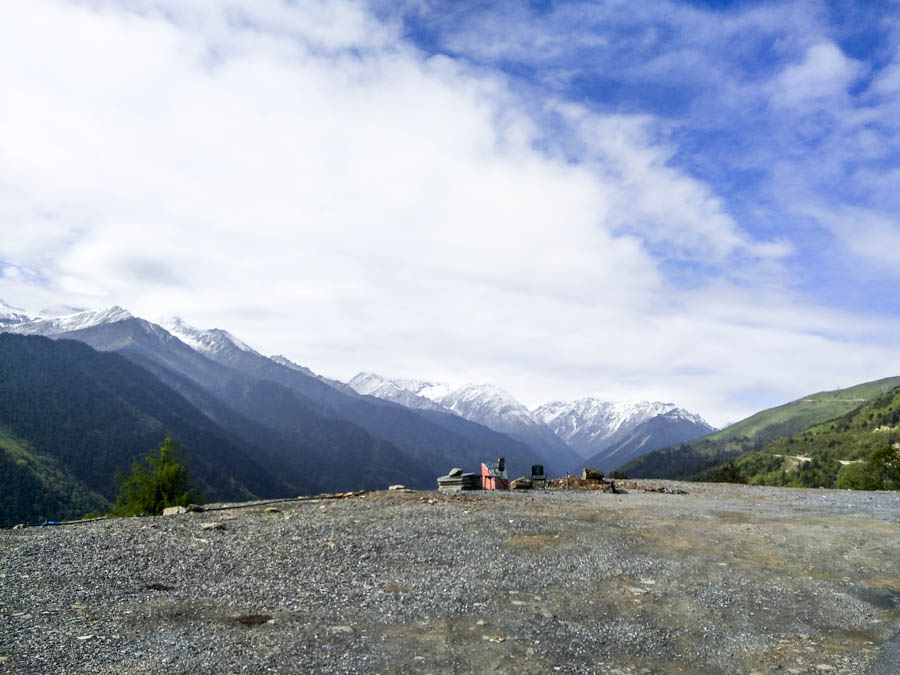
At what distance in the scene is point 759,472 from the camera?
172875 mm

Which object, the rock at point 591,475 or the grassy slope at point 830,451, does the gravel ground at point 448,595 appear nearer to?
the rock at point 591,475

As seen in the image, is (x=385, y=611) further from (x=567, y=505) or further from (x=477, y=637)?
(x=567, y=505)

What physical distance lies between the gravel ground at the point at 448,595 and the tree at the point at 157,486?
94.5 ft

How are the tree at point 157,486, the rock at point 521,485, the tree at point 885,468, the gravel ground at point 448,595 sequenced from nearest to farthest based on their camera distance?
the gravel ground at point 448,595, the rock at point 521,485, the tree at point 157,486, the tree at point 885,468

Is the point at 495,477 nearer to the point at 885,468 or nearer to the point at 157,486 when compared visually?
the point at 157,486

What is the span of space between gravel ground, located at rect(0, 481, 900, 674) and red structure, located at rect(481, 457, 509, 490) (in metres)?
14.2

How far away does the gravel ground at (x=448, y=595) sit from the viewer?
9.50 metres

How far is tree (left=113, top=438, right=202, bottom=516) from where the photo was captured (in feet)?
146

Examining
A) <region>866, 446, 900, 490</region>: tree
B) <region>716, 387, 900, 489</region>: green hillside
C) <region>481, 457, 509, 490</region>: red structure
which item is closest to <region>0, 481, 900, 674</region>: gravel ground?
<region>481, 457, 509, 490</region>: red structure

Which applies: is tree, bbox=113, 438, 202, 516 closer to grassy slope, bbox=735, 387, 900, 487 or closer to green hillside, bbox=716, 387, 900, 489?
green hillside, bbox=716, 387, 900, 489

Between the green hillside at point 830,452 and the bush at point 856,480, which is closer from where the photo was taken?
the bush at point 856,480

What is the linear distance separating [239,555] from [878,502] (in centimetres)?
3025

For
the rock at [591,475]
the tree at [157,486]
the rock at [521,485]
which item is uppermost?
the rock at [591,475]

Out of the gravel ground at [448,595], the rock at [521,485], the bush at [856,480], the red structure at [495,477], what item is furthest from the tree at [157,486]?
the bush at [856,480]
